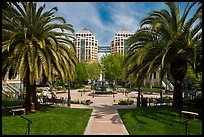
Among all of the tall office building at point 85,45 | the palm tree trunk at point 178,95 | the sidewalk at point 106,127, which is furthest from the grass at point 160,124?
the tall office building at point 85,45

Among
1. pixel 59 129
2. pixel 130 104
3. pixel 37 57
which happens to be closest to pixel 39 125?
pixel 59 129

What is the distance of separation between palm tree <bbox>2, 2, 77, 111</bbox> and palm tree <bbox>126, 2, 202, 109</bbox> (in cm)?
468

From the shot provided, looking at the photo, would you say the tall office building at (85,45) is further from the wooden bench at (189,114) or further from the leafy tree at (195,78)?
the wooden bench at (189,114)

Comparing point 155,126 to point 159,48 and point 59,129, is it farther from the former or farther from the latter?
point 159,48

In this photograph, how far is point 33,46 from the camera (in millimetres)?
15445

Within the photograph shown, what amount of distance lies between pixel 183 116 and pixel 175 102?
368 cm

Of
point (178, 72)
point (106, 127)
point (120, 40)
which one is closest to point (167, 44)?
point (178, 72)

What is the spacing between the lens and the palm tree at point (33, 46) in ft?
48.7

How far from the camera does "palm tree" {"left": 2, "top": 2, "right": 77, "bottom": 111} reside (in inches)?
585

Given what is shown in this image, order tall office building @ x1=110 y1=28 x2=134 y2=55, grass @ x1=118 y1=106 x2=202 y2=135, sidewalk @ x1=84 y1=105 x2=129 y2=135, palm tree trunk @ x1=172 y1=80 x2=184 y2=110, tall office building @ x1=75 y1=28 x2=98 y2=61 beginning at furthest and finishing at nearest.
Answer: tall office building @ x1=75 y1=28 x2=98 y2=61, tall office building @ x1=110 y1=28 x2=134 y2=55, palm tree trunk @ x1=172 y1=80 x2=184 y2=110, sidewalk @ x1=84 y1=105 x2=129 y2=135, grass @ x1=118 y1=106 x2=202 y2=135

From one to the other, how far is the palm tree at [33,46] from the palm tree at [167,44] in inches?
184

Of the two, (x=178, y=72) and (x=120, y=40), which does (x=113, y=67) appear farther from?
(x=120, y=40)

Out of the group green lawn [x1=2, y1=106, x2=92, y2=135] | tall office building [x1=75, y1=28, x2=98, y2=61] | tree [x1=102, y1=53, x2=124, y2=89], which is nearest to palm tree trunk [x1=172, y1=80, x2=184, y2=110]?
green lawn [x1=2, y1=106, x2=92, y2=135]

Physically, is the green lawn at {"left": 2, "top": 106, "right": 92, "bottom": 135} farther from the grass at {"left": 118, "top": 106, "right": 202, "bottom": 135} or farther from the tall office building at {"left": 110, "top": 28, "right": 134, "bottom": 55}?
the tall office building at {"left": 110, "top": 28, "right": 134, "bottom": 55}
